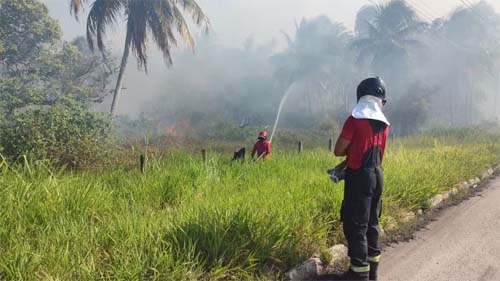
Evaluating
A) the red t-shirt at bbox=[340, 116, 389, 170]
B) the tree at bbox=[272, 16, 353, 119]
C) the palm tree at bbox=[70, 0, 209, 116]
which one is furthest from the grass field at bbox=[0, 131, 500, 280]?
the tree at bbox=[272, 16, 353, 119]

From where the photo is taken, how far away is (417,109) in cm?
3206

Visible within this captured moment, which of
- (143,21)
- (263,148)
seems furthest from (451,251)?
(143,21)

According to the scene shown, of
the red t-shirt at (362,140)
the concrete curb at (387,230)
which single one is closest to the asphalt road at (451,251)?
the concrete curb at (387,230)

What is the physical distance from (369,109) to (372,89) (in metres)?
0.21

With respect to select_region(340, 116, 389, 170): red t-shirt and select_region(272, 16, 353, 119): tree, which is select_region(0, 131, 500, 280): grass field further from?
select_region(272, 16, 353, 119): tree

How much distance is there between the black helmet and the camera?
132 inches

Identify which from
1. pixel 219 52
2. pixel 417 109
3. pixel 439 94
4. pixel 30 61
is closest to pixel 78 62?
pixel 30 61

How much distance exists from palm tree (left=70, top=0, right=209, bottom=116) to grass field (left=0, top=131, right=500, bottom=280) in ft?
36.7

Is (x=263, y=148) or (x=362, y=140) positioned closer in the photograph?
(x=362, y=140)

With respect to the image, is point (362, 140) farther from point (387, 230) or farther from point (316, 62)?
point (316, 62)

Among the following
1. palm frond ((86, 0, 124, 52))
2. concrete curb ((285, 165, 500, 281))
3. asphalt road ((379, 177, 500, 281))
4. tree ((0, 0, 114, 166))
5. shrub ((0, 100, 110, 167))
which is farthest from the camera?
palm frond ((86, 0, 124, 52))

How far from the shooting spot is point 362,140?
3.23 meters

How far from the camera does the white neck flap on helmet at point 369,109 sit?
10.5 ft

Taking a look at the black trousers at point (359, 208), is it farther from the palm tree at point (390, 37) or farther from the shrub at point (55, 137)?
the palm tree at point (390, 37)
